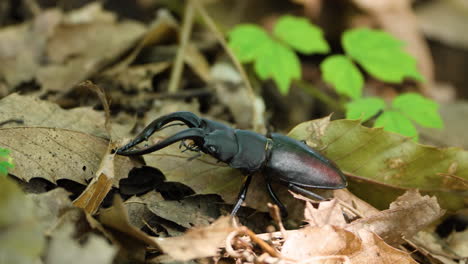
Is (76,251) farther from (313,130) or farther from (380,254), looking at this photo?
(313,130)

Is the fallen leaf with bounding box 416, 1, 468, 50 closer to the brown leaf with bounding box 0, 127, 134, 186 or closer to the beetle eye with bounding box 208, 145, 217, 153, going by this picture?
the beetle eye with bounding box 208, 145, 217, 153

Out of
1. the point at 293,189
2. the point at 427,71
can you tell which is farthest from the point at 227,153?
the point at 427,71

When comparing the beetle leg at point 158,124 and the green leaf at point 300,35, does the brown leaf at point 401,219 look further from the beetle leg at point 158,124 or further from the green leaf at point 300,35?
the green leaf at point 300,35

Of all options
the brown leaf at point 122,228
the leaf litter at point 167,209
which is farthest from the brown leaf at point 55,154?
the brown leaf at point 122,228

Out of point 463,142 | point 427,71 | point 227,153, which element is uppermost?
point 227,153

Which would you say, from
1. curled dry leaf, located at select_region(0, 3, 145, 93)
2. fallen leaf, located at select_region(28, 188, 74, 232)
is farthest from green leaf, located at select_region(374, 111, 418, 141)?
curled dry leaf, located at select_region(0, 3, 145, 93)

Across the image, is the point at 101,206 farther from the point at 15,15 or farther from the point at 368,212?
the point at 15,15
